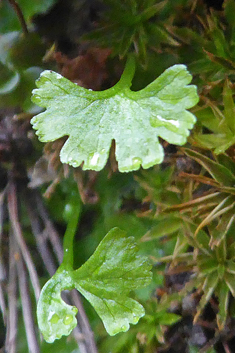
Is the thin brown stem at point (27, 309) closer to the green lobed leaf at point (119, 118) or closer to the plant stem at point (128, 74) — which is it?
the green lobed leaf at point (119, 118)

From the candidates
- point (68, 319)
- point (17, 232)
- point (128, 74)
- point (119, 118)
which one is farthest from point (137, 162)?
point (17, 232)

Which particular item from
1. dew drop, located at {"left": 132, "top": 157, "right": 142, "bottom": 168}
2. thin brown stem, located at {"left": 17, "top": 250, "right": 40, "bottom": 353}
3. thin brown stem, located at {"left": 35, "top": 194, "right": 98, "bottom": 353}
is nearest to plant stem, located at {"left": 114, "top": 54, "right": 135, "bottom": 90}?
dew drop, located at {"left": 132, "top": 157, "right": 142, "bottom": 168}

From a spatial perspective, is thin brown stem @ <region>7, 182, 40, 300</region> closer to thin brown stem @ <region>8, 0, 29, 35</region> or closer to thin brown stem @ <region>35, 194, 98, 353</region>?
thin brown stem @ <region>35, 194, 98, 353</region>

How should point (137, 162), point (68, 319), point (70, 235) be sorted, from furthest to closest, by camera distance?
point (70, 235), point (68, 319), point (137, 162)

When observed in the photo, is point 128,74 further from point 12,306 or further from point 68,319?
point 12,306

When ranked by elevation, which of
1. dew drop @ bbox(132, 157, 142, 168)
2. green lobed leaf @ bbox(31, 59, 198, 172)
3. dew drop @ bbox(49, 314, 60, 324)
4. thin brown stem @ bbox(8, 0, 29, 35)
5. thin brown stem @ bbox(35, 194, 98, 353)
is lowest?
thin brown stem @ bbox(35, 194, 98, 353)

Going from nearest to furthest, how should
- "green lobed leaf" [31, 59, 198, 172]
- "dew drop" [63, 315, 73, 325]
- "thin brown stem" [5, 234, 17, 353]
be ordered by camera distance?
"green lobed leaf" [31, 59, 198, 172] < "dew drop" [63, 315, 73, 325] < "thin brown stem" [5, 234, 17, 353]

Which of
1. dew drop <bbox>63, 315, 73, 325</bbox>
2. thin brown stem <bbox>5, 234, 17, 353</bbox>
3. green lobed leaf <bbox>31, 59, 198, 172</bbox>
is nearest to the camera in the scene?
green lobed leaf <bbox>31, 59, 198, 172</bbox>

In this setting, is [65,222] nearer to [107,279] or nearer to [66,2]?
[107,279]
